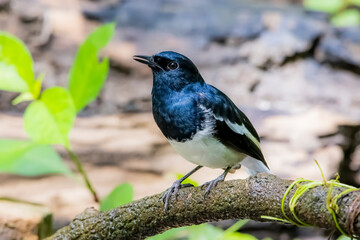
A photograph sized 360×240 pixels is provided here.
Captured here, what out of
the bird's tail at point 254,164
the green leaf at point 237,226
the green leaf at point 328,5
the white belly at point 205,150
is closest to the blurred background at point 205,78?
the green leaf at point 328,5

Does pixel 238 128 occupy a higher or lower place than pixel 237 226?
higher

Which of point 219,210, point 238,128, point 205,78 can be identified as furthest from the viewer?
point 205,78

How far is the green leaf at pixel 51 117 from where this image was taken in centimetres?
225

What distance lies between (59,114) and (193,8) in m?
3.97

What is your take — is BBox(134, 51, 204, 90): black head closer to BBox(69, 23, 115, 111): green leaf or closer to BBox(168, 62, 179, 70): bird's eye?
BBox(168, 62, 179, 70): bird's eye

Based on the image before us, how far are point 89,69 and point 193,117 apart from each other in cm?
69

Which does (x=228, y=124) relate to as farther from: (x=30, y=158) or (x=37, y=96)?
(x=30, y=158)

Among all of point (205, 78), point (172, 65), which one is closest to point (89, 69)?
point (172, 65)

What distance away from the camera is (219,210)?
5.88 ft

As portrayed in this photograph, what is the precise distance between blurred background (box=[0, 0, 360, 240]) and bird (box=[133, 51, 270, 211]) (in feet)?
5.08

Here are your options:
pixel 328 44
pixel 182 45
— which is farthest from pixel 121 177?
pixel 328 44

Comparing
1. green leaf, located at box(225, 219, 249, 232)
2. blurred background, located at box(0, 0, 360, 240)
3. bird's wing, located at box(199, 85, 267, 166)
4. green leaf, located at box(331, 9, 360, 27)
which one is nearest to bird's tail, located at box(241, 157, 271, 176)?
bird's wing, located at box(199, 85, 267, 166)

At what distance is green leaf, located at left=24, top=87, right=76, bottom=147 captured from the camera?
2.25 m

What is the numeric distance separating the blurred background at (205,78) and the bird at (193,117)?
155cm
